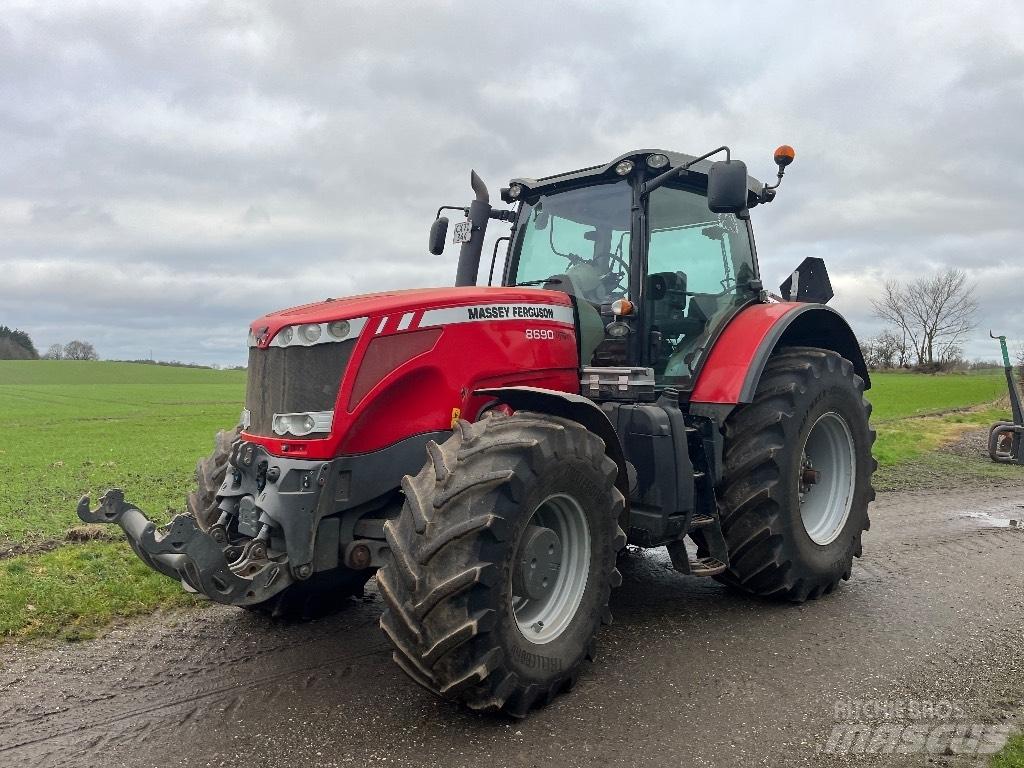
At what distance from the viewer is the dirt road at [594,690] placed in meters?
3.22

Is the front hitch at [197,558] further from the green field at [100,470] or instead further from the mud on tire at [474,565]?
the green field at [100,470]

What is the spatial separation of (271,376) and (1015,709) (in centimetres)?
368

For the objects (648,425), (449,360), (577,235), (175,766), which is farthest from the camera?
(577,235)

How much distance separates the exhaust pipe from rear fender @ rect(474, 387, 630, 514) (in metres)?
1.77

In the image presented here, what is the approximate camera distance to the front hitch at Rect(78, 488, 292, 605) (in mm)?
3299

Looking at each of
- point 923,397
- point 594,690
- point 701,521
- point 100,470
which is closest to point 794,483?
point 701,521

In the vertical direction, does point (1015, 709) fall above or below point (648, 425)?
below

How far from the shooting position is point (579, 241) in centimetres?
523

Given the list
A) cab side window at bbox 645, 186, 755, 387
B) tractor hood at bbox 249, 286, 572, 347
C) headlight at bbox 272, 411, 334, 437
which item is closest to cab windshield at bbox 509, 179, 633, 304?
cab side window at bbox 645, 186, 755, 387

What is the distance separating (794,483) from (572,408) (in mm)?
1802

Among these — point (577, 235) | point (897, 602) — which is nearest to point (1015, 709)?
point (897, 602)

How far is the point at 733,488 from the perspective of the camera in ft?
16.0

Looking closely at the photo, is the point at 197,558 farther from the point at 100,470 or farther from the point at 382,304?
the point at 100,470

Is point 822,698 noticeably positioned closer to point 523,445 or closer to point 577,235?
point 523,445
